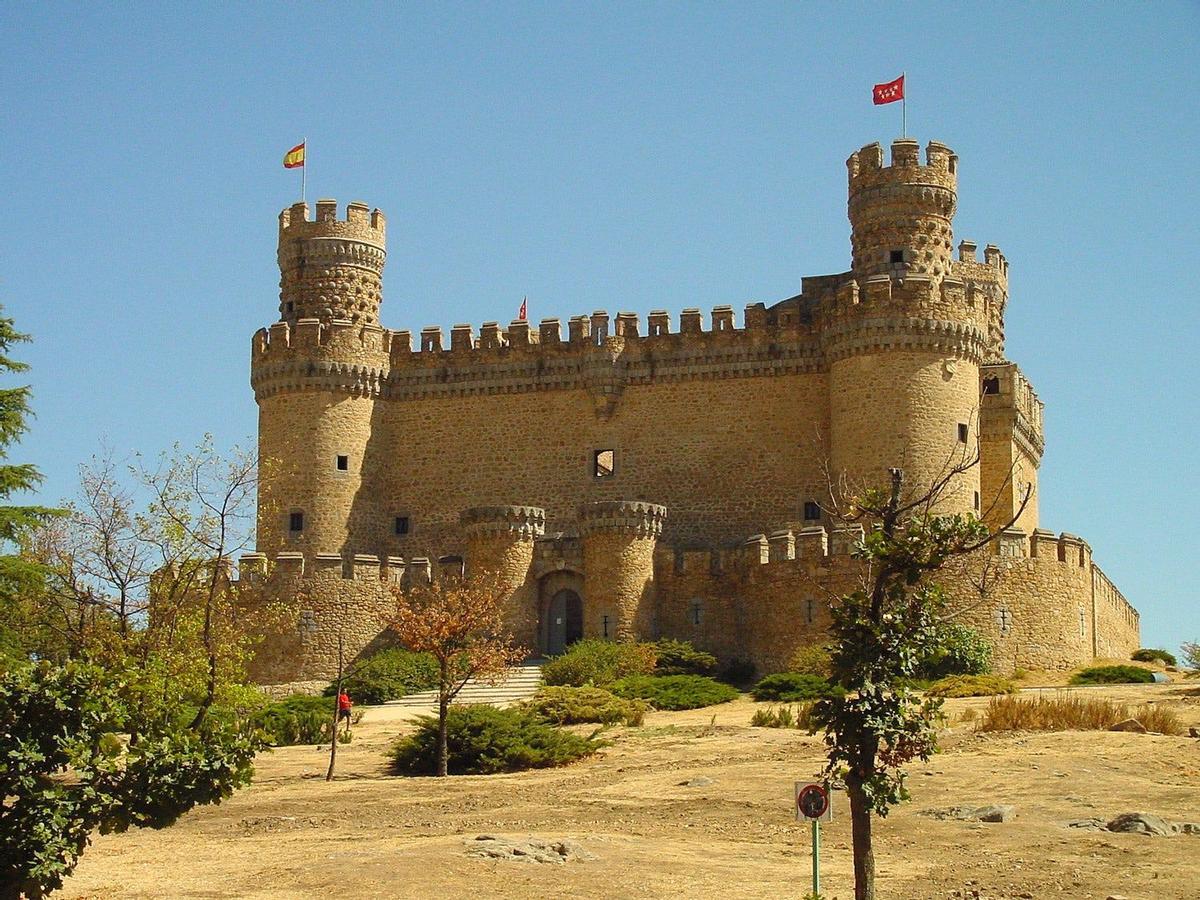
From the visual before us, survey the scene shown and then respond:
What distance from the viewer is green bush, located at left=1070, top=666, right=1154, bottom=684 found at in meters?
35.6

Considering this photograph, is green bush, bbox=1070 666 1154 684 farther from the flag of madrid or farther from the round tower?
the flag of madrid

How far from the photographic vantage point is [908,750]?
16344 mm

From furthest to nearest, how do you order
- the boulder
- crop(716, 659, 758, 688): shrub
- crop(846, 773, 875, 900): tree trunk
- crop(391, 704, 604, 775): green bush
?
crop(716, 659, 758, 688): shrub
crop(391, 704, 604, 775): green bush
the boulder
crop(846, 773, 875, 900): tree trunk

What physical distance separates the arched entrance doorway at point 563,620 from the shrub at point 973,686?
10.2 meters

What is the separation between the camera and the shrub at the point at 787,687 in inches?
1379

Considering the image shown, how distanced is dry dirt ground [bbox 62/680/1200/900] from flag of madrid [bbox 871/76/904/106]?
19.6 m

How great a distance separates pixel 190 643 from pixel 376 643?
11672 millimetres

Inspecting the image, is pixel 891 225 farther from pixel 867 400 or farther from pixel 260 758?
pixel 260 758

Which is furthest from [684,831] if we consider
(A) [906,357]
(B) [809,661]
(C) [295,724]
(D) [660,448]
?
(D) [660,448]

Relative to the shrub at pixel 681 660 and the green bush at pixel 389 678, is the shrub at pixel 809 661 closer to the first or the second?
the shrub at pixel 681 660

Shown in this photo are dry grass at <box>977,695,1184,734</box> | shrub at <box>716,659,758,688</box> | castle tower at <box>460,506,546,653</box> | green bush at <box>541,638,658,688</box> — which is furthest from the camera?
castle tower at <box>460,506,546,653</box>

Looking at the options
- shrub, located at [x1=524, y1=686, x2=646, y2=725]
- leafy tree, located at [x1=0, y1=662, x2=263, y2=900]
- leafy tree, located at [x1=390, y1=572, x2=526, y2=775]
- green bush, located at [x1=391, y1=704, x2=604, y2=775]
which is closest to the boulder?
leafy tree, located at [x1=0, y1=662, x2=263, y2=900]

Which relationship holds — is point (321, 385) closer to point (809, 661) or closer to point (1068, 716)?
point (809, 661)

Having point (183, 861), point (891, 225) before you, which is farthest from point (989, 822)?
point (891, 225)
